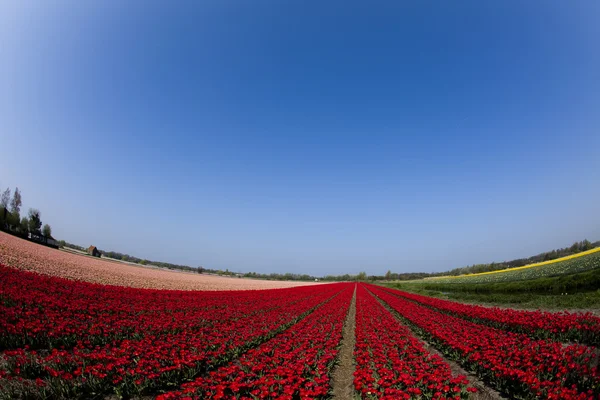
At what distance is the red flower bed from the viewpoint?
596cm

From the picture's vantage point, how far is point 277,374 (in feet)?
21.8

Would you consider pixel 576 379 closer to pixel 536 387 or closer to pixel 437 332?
pixel 536 387

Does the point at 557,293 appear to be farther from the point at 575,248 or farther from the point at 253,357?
the point at 575,248

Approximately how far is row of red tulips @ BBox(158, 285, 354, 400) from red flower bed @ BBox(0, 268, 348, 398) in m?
0.84

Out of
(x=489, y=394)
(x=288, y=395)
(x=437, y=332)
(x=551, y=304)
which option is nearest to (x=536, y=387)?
(x=489, y=394)

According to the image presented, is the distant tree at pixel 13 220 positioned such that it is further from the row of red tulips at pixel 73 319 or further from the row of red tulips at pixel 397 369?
the row of red tulips at pixel 397 369

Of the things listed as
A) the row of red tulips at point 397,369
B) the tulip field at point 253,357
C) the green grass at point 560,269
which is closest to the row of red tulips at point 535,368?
the tulip field at point 253,357

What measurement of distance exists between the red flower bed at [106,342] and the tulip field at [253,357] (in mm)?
41

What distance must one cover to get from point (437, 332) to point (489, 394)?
4769mm

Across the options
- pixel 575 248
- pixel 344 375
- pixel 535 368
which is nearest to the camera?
pixel 535 368

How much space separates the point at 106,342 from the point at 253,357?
5687 mm

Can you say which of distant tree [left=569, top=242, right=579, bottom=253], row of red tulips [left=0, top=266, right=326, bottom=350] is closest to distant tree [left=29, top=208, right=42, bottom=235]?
row of red tulips [left=0, top=266, right=326, bottom=350]

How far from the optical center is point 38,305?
11.1 metres

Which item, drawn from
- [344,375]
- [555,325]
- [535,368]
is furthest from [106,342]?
[555,325]
